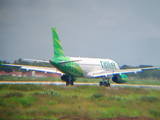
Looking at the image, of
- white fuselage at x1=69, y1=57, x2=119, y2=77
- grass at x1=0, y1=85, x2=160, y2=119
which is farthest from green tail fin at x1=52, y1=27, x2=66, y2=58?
grass at x1=0, y1=85, x2=160, y2=119

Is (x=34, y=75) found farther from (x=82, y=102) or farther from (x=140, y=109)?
(x=140, y=109)

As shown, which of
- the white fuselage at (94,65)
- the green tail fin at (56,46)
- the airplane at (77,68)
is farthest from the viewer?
the white fuselage at (94,65)

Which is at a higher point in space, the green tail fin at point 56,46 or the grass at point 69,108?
the green tail fin at point 56,46

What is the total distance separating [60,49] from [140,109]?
48.8ft

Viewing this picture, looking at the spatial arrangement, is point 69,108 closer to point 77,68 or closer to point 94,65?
point 77,68

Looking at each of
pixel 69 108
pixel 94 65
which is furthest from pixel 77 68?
pixel 69 108

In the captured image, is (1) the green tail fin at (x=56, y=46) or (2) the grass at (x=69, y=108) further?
(1) the green tail fin at (x=56, y=46)

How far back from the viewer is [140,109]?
12633mm

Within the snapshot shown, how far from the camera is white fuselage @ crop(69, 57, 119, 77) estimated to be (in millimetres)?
27836

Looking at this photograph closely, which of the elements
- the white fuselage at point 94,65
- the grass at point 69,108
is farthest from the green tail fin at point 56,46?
the grass at point 69,108

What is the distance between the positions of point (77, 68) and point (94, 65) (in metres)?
4.33

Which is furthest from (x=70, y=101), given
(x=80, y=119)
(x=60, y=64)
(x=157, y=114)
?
(x=60, y=64)

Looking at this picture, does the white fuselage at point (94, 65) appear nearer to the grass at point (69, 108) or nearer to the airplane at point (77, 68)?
the airplane at point (77, 68)

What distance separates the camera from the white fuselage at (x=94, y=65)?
2784 cm
